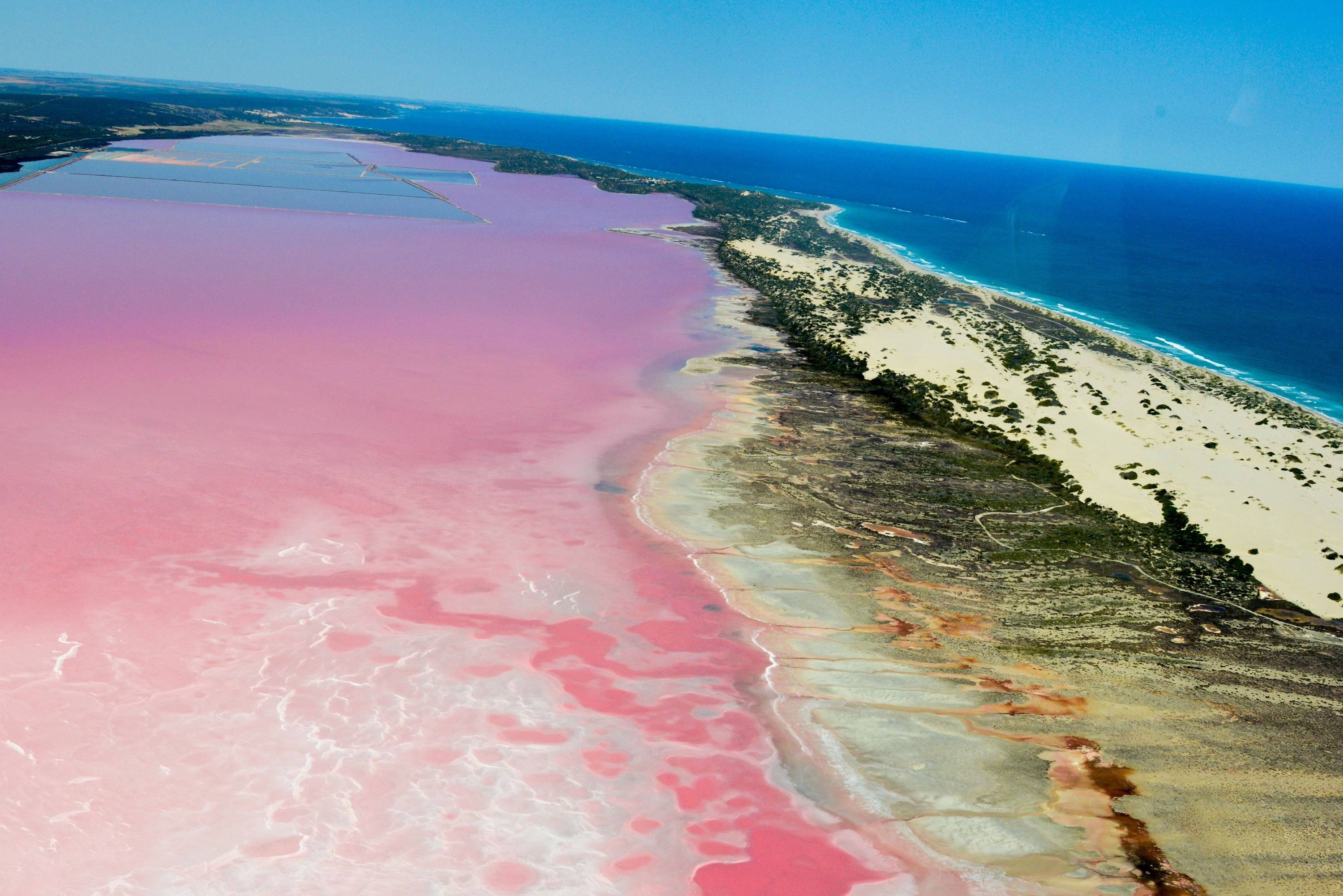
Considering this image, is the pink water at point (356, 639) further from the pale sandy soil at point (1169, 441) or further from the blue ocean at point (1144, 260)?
the blue ocean at point (1144, 260)

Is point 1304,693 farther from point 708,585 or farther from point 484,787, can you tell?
point 484,787

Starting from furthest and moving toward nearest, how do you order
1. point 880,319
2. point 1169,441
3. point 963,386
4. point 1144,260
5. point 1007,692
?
point 1144,260
point 880,319
point 963,386
point 1169,441
point 1007,692

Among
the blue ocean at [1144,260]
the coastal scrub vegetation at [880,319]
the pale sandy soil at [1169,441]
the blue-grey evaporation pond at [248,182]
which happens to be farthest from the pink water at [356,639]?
the blue ocean at [1144,260]

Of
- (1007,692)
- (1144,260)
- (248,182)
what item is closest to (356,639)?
(1007,692)

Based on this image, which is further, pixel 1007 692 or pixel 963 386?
pixel 963 386

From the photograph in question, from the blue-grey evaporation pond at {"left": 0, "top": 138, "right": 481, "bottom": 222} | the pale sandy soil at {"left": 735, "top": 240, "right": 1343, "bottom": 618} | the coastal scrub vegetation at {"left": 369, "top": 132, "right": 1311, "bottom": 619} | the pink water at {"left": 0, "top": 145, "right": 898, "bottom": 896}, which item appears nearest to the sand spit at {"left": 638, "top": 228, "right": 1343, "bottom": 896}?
the coastal scrub vegetation at {"left": 369, "top": 132, "right": 1311, "bottom": 619}

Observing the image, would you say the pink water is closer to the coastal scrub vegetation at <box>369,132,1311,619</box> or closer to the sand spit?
the sand spit

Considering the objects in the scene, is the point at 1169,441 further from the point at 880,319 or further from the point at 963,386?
the point at 880,319

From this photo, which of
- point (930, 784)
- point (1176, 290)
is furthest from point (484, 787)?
point (1176, 290)
